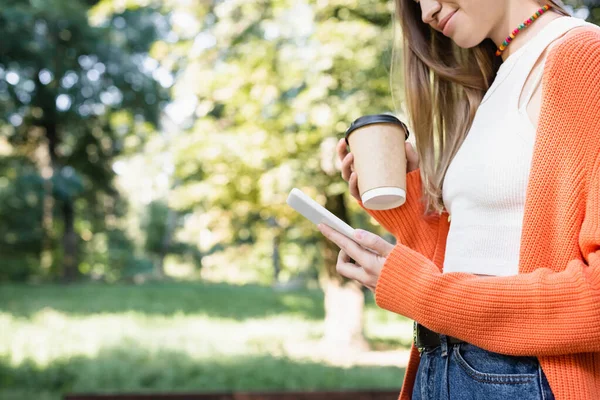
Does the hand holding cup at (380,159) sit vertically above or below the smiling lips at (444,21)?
below

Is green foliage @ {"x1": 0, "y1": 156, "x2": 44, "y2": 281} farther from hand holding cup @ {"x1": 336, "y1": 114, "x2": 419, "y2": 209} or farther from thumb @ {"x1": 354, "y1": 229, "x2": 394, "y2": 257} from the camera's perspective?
thumb @ {"x1": 354, "y1": 229, "x2": 394, "y2": 257}

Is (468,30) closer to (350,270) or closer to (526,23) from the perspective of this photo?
(526,23)

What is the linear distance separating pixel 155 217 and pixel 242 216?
27.0 m

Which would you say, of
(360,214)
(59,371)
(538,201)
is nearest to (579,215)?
(538,201)

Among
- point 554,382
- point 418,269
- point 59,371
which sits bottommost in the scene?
point 59,371

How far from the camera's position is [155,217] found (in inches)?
1371

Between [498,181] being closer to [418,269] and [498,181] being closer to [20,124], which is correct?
[418,269]

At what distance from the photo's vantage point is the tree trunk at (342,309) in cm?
873

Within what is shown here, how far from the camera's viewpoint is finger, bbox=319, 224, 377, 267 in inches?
47.7

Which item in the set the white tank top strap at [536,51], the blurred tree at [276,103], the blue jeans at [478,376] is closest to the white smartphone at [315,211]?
the blue jeans at [478,376]

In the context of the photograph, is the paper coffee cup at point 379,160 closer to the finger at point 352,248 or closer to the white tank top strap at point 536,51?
the finger at point 352,248

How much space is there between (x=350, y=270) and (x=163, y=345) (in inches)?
300

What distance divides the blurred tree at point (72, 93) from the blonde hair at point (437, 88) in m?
11.8

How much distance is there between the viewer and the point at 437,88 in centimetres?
148
